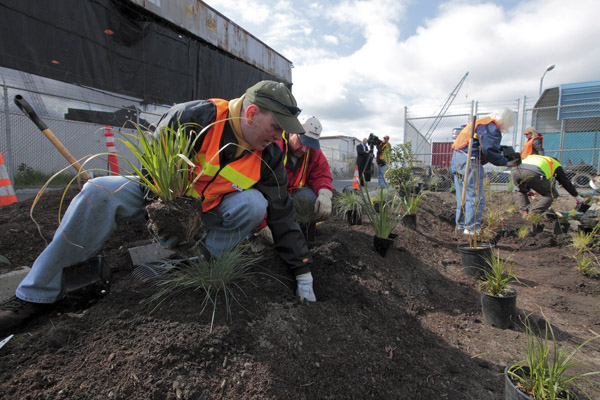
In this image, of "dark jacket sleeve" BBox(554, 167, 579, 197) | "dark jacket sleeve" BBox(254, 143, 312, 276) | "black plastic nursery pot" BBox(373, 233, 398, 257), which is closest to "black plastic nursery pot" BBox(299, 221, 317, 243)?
"black plastic nursery pot" BBox(373, 233, 398, 257)

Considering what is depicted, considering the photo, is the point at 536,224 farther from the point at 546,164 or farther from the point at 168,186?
the point at 168,186

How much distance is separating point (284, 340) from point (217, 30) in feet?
33.3

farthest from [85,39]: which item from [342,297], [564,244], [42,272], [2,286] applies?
[564,244]

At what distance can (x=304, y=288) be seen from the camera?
5.78 feet

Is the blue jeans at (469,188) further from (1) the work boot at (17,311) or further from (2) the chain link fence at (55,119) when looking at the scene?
(2) the chain link fence at (55,119)

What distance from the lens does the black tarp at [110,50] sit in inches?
198

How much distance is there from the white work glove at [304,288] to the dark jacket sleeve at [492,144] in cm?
332

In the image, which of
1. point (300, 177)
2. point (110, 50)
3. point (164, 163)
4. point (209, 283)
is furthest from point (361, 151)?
point (164, 163)

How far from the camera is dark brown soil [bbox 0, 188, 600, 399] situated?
1.02 meters

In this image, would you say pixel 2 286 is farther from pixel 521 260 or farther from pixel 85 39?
pixel 85 39

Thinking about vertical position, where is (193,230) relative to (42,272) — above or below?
above

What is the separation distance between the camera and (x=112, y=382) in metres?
0.97

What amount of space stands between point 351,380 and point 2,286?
88.8 inches

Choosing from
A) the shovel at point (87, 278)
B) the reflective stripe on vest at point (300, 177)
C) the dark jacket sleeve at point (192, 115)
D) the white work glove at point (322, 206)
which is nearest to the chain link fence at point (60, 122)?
the reflective stripe on vest at point (300, 177)
